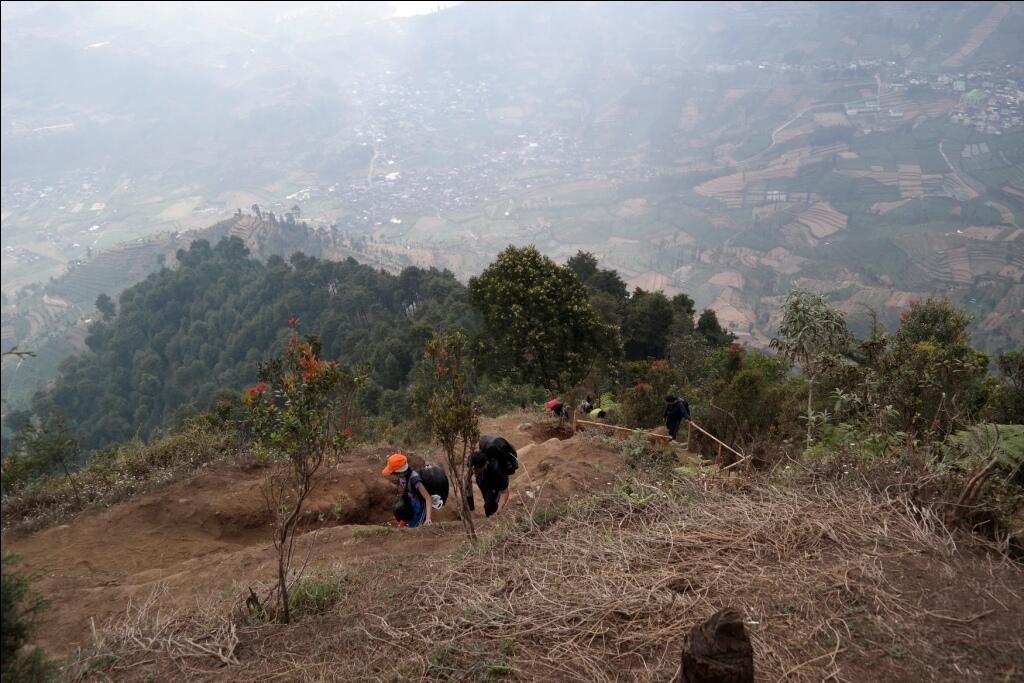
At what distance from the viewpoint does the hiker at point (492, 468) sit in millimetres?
7348

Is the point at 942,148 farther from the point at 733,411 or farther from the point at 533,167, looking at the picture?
the point at 533,167

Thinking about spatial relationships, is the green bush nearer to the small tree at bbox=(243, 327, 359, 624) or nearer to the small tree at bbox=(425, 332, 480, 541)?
the small tree at bbox=(243, 327, 359, 624)

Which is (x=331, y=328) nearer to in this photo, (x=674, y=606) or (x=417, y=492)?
(x=417, y=492)

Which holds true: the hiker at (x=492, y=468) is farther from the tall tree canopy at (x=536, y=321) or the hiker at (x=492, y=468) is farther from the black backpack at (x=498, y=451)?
the tall tree canopy at (x=536, y=321)

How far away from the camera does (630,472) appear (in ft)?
26.3

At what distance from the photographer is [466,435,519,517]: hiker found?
7348 mm

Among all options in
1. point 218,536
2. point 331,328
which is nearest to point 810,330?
point 218,536

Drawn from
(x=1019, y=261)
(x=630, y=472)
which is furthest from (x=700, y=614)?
(x=1019, y=261)

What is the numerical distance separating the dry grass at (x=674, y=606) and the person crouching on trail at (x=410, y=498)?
197cm

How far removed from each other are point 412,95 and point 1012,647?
194 metres

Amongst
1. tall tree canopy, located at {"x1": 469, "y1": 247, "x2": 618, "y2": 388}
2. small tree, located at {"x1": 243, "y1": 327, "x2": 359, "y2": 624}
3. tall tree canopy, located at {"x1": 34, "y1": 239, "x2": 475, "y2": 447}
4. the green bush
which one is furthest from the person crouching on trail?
tall tree canopy, located at {"x1": 34, "y1": 239, "x2": 475, "y2": 447}

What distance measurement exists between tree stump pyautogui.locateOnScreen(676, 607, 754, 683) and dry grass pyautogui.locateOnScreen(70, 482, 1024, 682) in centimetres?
74

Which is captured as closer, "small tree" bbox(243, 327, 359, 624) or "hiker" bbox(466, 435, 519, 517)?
"small tree" bbox(243, 327, 359, 624)

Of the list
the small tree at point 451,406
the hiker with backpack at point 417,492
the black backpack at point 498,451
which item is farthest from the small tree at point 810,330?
the small tree at point 451,406
